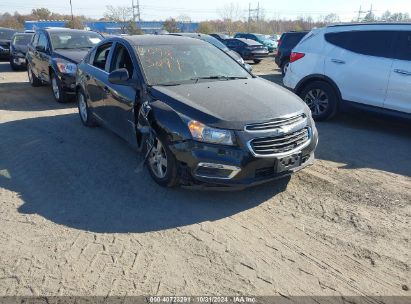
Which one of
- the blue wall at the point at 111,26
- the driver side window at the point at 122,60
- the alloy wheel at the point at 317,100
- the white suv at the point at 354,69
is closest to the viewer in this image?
the driver side window at the point at 122,60

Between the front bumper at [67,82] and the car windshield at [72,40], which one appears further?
the car windshield at [72,40]

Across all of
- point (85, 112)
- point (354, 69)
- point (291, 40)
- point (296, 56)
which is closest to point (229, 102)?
point (354, 69)

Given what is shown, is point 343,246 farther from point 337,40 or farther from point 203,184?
point 337,40

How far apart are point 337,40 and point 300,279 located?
531cm

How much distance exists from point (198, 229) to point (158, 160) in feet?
3.64

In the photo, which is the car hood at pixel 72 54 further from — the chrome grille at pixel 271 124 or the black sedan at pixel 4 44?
the black sedan at pixel 4 44

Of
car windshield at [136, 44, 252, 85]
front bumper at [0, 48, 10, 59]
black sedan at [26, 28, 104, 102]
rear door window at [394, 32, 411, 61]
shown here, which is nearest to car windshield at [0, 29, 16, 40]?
front bumper at [0, 48, 10, 59]

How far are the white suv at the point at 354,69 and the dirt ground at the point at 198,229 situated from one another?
3.91 feet

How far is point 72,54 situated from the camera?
28.7 feet

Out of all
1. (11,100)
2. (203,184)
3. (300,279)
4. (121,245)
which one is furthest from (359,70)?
(11,100)

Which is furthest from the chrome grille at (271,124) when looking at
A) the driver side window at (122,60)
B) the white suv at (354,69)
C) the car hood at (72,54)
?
the car hood at (72,54)

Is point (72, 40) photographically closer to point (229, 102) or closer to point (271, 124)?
point (229, 102)

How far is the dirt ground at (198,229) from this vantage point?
2.72m

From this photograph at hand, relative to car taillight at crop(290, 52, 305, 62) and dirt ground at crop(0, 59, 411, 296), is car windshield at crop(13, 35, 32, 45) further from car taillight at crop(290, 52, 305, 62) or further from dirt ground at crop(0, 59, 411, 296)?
car taillight at crop(290, 52, 305, 62)
